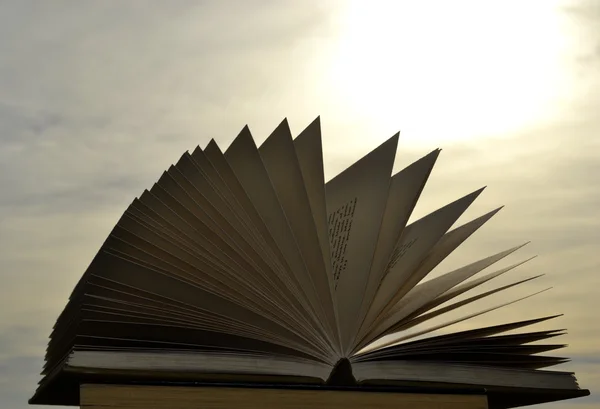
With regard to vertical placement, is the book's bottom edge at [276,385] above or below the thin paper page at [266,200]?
below

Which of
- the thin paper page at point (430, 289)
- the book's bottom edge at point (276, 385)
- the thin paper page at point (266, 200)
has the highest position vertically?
the thin paper page at point (266, 200)

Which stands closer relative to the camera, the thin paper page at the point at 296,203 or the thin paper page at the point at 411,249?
the thin paper page at the point at 296,203

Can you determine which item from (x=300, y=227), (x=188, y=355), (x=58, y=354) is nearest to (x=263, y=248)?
(x=300, y=227)

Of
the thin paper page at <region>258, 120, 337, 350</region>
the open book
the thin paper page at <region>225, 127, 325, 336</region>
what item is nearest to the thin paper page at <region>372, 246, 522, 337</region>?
the open book

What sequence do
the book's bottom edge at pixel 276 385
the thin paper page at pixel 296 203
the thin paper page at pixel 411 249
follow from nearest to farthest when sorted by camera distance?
the book's bottom edge at pixel 276 385, the thin paper page at pixel 296 203, the thin paper page at pixel 411 249

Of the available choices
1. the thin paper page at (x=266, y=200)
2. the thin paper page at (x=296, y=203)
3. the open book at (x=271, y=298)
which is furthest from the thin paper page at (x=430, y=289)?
the thin paper page at (x=266, y=200)

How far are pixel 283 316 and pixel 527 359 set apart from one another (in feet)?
→ 4.92

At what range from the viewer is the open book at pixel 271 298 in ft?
16.1

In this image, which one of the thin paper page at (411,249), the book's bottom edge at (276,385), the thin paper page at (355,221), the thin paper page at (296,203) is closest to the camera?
the book's bottom edge at (276,385)

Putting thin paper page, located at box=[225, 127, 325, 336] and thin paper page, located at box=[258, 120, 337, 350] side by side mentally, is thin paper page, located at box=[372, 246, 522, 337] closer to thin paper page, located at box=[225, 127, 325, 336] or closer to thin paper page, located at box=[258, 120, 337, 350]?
thin paper page, located at box=[258, 120, 337, 350]

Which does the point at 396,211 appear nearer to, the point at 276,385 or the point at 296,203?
the point at 296,203

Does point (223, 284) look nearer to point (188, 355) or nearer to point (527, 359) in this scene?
point (188, 355)

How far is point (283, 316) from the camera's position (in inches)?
198

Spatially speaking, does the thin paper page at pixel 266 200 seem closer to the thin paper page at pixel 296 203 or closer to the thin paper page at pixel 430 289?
the thin paper page at pixel 296 203
